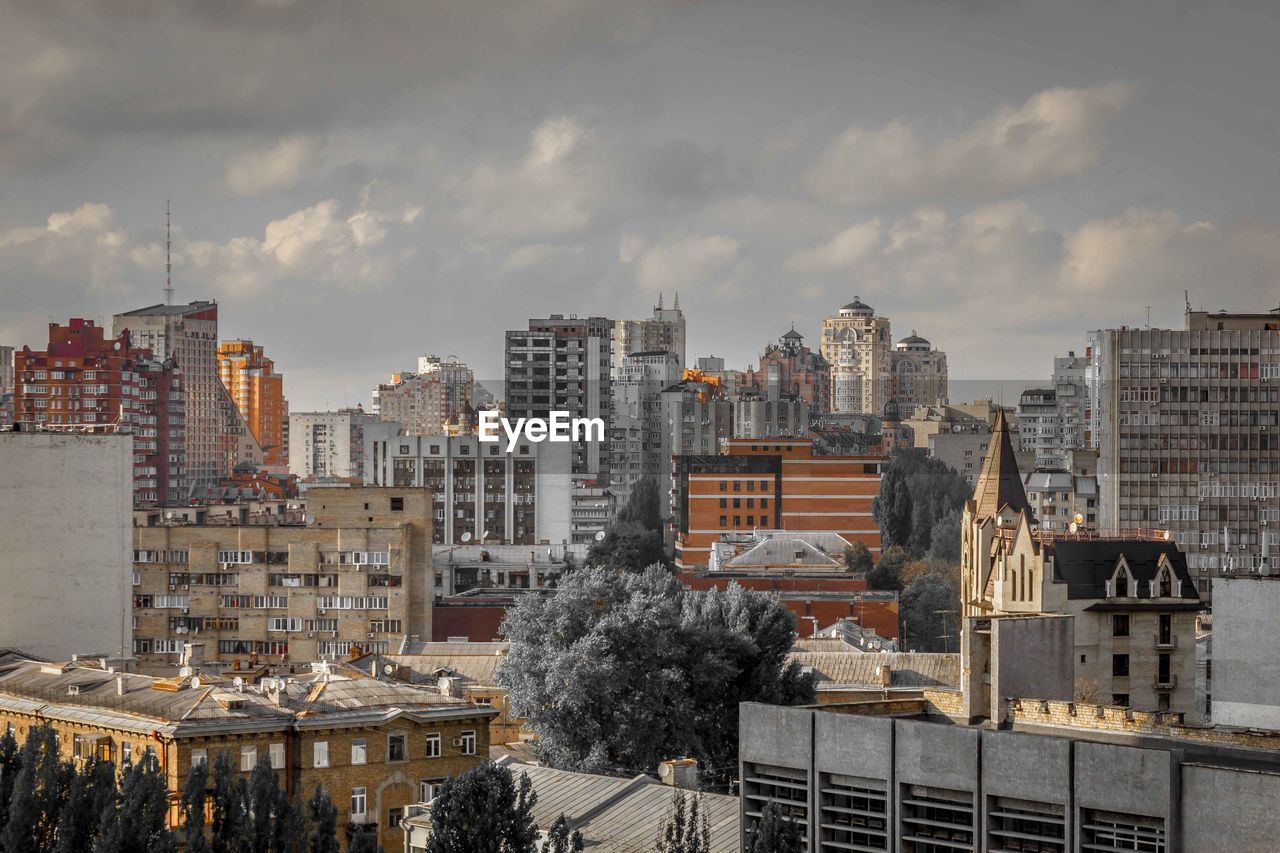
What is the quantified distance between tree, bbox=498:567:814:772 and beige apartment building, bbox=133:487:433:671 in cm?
3038

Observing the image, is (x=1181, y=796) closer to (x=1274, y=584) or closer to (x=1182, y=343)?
(x=1274, y=584)

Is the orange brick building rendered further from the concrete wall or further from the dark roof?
the concrete wall

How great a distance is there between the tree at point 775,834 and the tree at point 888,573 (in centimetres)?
8957

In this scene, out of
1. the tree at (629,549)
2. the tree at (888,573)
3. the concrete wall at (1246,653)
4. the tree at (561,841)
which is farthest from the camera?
the tree at (629,549)

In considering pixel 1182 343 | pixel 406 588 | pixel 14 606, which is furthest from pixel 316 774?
pixel 1182 343

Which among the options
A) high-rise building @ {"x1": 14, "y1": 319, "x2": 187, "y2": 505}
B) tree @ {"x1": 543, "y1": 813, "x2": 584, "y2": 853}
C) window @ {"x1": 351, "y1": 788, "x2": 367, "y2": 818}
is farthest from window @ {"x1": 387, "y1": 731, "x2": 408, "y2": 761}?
high-rise building @ {"x1": 14, "y1": 319, "x2": 187, "y2": 505}

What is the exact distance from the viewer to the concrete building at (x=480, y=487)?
5172 inches

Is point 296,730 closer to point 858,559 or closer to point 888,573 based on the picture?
point 888,573

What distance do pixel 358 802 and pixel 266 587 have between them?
39.9 meters

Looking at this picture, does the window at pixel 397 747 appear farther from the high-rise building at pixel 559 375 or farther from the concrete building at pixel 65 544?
the high-rise building at pixel 559 375

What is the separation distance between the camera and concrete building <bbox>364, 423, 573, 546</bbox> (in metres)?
131

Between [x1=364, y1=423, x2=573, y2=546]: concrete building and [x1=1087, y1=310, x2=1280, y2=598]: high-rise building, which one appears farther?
[x1=364, y1=423, x2=573, y2=546]: concrete building

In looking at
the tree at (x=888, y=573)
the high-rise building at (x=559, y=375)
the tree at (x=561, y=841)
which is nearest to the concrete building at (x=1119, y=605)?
the tree at (x=561, y=841)

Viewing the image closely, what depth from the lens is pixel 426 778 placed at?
46.5 metres
